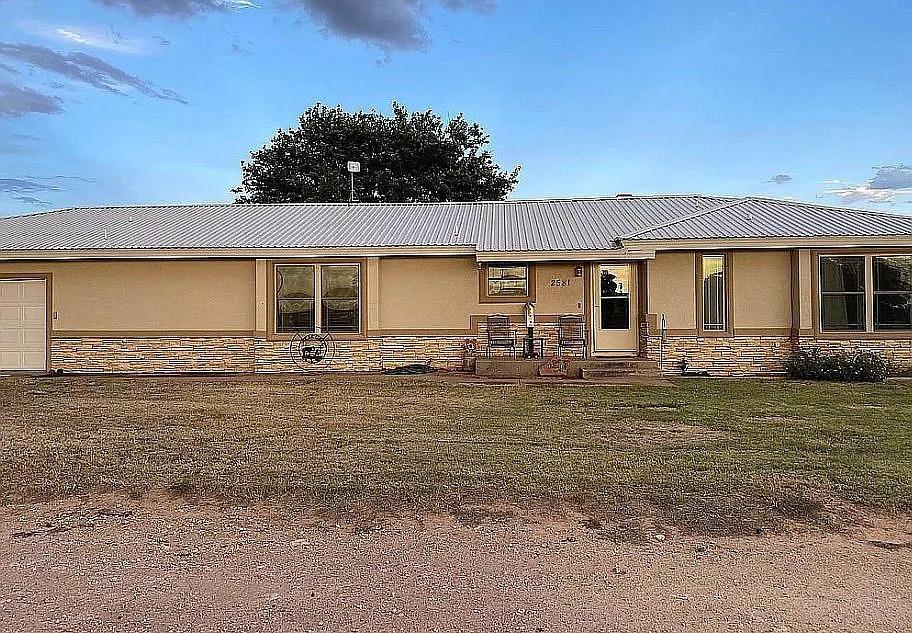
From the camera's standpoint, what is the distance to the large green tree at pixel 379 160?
3269cm

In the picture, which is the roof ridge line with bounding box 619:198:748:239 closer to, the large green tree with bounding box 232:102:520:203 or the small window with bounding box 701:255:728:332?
the small window with bounding box 701:255:728:332

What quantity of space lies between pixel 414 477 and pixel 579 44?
48.0 feet

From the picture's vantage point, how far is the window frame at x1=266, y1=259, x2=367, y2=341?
15.0m

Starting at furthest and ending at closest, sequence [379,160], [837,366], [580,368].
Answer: [379,160], [580,368], [837,366]

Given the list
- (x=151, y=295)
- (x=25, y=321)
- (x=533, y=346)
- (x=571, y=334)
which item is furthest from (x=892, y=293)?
(x=25, y=321)

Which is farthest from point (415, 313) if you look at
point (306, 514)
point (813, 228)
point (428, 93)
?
point (428, 93)

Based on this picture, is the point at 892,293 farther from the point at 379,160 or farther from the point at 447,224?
the point at 379,160

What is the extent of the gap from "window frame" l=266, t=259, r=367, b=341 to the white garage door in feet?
15.4

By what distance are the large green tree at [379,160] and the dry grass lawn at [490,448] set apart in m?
21.4

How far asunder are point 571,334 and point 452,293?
97.9 inches

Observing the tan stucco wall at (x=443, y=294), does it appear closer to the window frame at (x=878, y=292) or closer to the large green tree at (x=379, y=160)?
the window frame at (x=878, y=292)

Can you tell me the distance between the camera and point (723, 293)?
575 inches

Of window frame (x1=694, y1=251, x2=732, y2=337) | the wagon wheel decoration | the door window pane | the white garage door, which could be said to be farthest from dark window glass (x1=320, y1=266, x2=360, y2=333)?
window frame (x1=694, y1=251, x2=732, y2=337)

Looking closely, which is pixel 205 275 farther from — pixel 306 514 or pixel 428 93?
pixel 428 93
